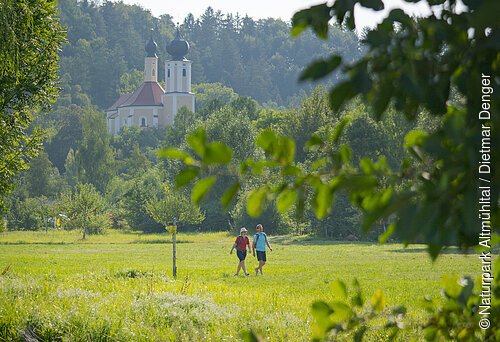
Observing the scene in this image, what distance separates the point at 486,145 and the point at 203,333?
7963mm

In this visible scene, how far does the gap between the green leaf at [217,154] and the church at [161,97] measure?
109 meters

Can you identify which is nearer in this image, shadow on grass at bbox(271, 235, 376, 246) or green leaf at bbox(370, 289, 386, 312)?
green leaf at bbox(370, 289, 386, 312)

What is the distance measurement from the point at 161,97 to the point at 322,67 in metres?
115

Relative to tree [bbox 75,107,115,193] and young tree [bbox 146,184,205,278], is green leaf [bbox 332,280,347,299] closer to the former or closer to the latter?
young tree [bbox 146,184,205,278]

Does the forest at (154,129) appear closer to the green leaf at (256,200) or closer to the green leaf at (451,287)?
the green leaf at (256,200)

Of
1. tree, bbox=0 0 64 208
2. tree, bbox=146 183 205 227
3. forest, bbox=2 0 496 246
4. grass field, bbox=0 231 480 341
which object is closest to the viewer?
grass field, bbox=0 231 480 341

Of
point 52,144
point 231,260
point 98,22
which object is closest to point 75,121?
point 52,144

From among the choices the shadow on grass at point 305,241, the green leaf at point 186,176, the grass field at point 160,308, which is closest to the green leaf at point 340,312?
the green leaf at point 186,176

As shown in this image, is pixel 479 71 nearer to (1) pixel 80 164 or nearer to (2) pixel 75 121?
(1) pixel 80 164

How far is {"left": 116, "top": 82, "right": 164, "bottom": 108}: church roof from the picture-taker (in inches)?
4513

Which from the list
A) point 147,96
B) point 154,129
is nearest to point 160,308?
point 154,129

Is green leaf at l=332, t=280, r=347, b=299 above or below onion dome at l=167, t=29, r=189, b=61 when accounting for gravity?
below

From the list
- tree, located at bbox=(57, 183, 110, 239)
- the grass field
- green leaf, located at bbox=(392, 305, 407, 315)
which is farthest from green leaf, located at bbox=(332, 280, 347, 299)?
tree, located at bbox=(57, 183, 110, 239)

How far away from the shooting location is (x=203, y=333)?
9.48 meters
